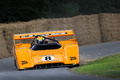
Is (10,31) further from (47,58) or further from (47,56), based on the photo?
(47,58)

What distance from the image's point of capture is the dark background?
32.1 meters

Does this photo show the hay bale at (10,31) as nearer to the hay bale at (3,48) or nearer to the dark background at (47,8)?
the hay bale at (3,48)

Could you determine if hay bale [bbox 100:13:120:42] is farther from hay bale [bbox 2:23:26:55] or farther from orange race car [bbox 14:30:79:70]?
orange race car [bbox 14:30:79:70]

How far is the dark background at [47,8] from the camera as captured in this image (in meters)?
32.1

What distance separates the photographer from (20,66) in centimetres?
1391

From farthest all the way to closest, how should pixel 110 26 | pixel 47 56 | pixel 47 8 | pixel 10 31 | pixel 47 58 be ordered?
pixel 47 8 < pixel 110 26 < pixel 10 31 < pixel 47 56 < pixel 47 58

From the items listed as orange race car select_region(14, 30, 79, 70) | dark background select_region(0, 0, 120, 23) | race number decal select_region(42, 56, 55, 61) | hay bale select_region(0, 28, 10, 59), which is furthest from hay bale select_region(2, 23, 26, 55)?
dark background select_region(0, 0, 120, 23)

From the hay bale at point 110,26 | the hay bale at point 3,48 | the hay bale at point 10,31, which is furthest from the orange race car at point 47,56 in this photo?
the hay bale at point 110,26

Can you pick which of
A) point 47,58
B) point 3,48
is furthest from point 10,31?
point 47,58

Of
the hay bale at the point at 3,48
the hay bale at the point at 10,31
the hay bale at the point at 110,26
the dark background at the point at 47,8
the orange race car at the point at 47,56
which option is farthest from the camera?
the dark background at the point at 47,8

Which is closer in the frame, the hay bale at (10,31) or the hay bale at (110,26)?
the hay bale at (10,31)

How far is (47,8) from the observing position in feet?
117

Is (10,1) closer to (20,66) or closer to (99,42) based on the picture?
(99,42)

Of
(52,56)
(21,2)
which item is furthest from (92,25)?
A: (52,56)
